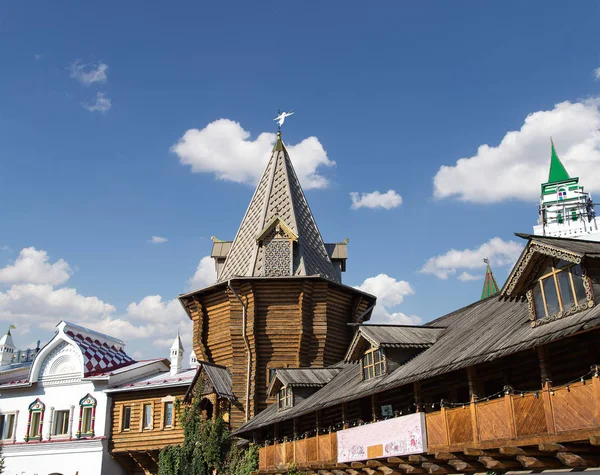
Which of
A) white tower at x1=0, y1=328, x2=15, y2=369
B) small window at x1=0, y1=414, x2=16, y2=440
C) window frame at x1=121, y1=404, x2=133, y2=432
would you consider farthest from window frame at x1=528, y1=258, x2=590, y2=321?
white tower at x1=0, y1=328, x2=15, y2=369

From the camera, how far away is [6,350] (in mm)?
42938

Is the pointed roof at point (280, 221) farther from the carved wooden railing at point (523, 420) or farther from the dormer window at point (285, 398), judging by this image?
the carved wooden railing at point (523, 420)

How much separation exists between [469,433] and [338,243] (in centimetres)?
2327

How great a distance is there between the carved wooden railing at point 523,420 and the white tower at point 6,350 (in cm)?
3668

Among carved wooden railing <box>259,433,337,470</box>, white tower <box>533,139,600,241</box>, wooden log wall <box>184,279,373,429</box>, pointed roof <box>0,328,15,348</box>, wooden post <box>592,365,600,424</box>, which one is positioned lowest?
carved wooden railing <box>259,433,337,470</box>

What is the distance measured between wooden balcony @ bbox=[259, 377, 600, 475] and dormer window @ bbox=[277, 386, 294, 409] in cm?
778

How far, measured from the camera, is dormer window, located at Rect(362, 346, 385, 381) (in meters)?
18.5

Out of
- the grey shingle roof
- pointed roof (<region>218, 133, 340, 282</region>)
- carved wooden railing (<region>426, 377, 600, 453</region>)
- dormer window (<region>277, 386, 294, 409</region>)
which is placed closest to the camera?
carved wooden railing (<region>426, 377, 600, 453</region>)

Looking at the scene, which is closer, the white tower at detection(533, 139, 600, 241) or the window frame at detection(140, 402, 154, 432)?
the window frame at detection(140, 402, 154, 432)

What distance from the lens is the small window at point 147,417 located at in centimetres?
3356

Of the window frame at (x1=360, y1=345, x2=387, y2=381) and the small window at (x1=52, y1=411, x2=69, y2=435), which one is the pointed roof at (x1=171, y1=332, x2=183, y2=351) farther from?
the window frame at (x1=360, y1=345, x2=387, y2=381)

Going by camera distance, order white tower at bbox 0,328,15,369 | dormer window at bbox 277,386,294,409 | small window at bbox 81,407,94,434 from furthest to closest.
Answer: white tower at bbox 0,328,15,369 → small window at bbox 81,407,94,434 → dormer window at bbox 277,386,294,409

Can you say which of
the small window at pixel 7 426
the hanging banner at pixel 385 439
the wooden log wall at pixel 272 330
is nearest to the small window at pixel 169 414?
the wooden log wall at pixel 272 330

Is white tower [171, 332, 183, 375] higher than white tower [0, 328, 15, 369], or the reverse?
white tower [0, 328, 15, 369]
